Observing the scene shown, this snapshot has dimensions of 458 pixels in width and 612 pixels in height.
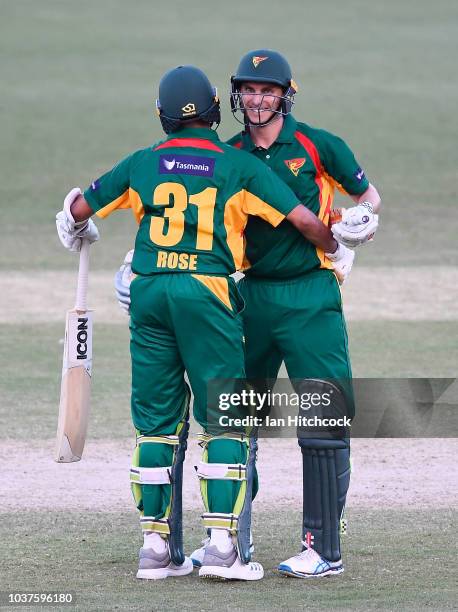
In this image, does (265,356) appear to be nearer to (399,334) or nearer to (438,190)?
(399,334)

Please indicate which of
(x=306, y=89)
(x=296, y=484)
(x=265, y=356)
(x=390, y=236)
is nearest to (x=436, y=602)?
(x=265, y=356)

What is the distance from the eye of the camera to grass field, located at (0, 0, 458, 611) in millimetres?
5020

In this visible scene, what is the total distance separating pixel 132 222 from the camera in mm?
18359

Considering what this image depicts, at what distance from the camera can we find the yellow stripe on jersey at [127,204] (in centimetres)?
499

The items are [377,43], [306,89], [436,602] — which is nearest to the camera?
[436,602]

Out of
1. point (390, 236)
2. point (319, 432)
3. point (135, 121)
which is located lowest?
point (319, 432)

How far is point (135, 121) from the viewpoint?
24.1 metres

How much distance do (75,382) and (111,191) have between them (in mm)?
802

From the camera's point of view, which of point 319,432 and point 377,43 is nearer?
point 319,432

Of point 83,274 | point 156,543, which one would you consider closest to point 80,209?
point 83,274

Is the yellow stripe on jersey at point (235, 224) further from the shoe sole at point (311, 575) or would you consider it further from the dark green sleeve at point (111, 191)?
the shoe sole at point (311, 575)

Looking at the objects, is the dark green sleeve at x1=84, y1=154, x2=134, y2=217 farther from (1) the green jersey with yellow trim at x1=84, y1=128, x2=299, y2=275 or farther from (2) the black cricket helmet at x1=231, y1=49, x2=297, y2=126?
(2) the black cricket helmet at x1=231, y1=49, x2=297, y2=126

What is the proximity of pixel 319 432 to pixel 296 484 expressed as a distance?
5.58 ft

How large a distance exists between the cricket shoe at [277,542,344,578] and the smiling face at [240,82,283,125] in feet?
5.24
